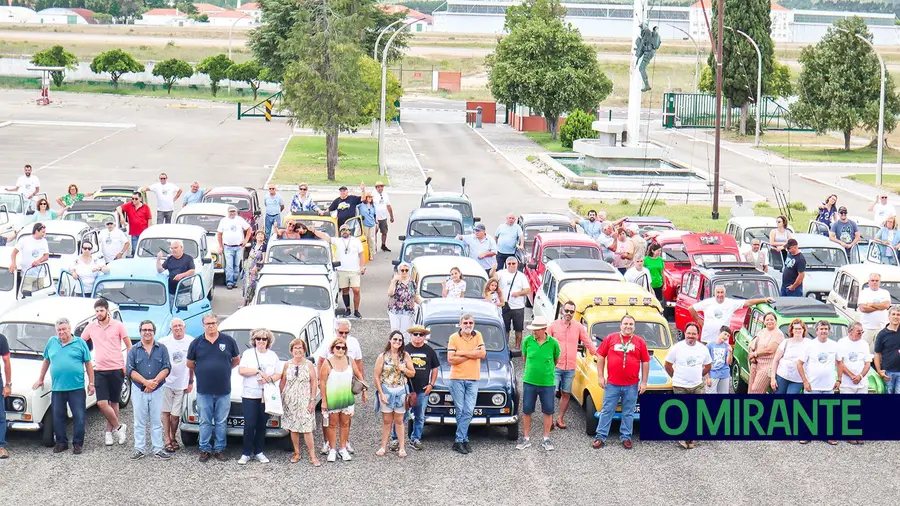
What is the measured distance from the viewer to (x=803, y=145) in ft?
231

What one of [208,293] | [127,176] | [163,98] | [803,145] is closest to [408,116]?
[163,98]

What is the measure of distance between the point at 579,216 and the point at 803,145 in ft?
122

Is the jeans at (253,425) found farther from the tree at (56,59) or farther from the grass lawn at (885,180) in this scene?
the tree at (56,59)

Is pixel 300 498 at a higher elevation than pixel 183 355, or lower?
lower

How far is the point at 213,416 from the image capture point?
13984 millimetres

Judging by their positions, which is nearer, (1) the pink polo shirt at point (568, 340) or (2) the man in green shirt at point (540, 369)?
(2) the man in green shirt at point (540, 369)

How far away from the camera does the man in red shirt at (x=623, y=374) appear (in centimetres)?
1436

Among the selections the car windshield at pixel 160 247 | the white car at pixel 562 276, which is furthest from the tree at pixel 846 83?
the car windshield at pixel 160 247

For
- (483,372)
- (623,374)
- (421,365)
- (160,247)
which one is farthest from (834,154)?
(421,365)

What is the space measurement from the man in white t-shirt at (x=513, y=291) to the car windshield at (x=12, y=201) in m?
A: 13.8

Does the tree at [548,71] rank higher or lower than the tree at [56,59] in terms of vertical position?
lower

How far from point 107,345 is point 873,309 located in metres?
11.0

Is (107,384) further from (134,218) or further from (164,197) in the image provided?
(164,197)

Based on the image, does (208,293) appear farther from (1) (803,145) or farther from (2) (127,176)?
(1) (803,145)
